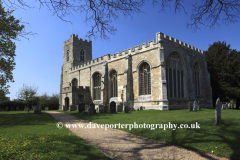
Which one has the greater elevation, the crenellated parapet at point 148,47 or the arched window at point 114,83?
the crenellated parapet at point 148,47

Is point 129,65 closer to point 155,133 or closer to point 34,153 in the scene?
point 155,133

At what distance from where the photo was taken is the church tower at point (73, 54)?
33656 mm

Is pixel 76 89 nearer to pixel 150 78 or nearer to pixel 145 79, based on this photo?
pixel 145 79

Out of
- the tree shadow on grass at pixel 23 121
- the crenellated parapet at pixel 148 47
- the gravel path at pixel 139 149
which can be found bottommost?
the gravel path at pixel 139 149

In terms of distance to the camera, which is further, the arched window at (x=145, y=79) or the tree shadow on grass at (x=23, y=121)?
the arched window at (x=145, y=79)

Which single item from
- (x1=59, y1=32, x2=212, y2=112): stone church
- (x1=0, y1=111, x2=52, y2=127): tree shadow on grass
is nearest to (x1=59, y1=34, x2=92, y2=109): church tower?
(x1=59, y1=32, x2=212, y2=112): stone church

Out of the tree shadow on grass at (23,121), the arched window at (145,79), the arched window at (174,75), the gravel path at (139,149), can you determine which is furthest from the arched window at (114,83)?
the gravel path at (139,149)

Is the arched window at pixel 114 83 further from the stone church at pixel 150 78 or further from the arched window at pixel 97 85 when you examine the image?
the arched window at pixel 97 85

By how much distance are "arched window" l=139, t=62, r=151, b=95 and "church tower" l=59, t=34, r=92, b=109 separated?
17552mm

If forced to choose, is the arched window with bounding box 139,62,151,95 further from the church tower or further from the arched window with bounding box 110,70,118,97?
the church tower

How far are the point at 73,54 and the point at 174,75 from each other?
21.3 metres

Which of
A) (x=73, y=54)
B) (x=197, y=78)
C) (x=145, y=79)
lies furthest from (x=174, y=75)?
(x=73, y=54)

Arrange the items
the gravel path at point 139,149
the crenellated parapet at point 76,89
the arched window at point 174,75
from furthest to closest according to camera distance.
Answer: the crenellated parapet at point 76,89 → the arched window at point 174,75 → the gravel path at point 139,149

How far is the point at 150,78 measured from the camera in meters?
19.6
